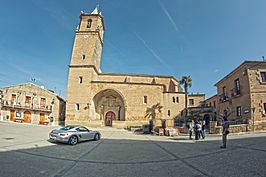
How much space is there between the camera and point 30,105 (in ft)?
107

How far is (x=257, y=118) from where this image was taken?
19.4m

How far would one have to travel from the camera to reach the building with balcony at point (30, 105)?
102ft

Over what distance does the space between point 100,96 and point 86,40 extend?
11377mm

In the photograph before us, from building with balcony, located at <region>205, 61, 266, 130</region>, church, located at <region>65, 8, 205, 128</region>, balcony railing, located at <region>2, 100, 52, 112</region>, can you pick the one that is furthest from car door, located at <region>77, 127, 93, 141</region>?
balcony railing, located at <region>2, 100, 52, 112</region>

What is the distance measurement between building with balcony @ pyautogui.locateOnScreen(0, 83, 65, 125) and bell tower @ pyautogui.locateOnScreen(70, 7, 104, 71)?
933 centimetres

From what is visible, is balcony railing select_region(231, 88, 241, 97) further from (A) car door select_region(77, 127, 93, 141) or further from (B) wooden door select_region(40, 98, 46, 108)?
(B) wooden door select_region(40, 98, 46, 108)

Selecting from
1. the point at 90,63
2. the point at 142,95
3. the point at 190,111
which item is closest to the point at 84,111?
the point at 90,63

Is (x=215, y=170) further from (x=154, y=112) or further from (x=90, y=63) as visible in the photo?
(x=90, y=63)

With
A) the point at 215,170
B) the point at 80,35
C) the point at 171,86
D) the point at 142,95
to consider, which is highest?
the point at 80,35

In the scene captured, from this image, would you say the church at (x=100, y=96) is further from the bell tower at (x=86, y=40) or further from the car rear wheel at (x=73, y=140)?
the car rear wheel at (x=73, y=140)

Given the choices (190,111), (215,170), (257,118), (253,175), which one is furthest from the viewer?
(190,111)

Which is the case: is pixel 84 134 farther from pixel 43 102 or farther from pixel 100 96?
pixel 43 102

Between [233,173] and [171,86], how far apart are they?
35.7m

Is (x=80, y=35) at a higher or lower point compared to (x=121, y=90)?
higher
